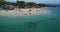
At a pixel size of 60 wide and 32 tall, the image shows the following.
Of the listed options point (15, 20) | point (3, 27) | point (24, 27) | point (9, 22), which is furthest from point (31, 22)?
point (3, 27)

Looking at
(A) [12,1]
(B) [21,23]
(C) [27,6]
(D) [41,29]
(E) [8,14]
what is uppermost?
(A) [12,1]

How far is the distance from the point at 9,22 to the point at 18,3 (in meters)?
0.39

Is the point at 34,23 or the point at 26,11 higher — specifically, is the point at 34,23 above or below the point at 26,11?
below

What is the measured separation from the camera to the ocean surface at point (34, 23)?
5.38ft

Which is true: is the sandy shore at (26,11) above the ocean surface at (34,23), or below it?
above

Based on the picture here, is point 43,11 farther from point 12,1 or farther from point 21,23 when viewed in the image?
point 12,1

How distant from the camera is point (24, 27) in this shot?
1.65 metres

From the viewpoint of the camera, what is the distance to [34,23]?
65.7 inches

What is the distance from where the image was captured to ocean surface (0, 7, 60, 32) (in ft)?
5.38

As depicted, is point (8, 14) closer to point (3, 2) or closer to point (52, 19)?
point (3, 2)

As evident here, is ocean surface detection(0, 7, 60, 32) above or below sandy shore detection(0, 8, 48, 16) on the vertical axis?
below

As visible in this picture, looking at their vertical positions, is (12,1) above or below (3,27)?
above

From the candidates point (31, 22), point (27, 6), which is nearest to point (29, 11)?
point (27, 6)

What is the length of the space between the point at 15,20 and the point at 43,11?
1.80 ft
